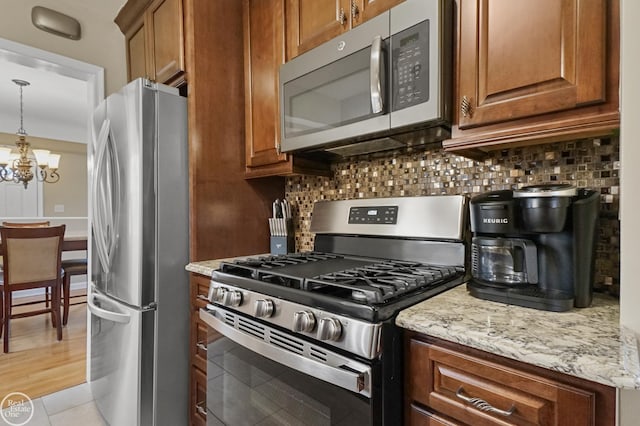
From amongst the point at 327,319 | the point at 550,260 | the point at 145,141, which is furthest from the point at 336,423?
the point at 145,141

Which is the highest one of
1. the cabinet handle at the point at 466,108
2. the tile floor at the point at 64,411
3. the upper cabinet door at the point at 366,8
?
the upper cabinet door at the point at 366,8

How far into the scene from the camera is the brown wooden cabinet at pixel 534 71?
84 cm

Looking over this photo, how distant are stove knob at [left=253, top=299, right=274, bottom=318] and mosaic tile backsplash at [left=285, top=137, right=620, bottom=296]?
31.8 inches

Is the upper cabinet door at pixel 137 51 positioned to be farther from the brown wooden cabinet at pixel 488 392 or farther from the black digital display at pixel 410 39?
the brown wooden cabinet at pixel 488 392

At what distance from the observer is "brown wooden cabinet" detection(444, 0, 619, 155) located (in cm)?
84

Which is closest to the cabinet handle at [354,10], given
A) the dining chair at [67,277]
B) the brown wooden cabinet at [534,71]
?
the brown wooden cabinet at [534,71]

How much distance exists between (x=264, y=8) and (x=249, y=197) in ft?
3.23

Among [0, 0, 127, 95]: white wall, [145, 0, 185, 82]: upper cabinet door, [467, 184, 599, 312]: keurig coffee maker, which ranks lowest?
[467, 184, 599, 312]: keurig coffee maker

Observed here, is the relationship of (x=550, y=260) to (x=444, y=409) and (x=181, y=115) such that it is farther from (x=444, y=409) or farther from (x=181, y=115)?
(x=181, y=115)

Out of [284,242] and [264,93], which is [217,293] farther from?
[264,93]

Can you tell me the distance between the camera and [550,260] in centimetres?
94

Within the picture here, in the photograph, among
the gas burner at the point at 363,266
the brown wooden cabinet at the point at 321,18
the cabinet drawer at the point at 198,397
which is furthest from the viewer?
the cabinet drawer at the point at 198,397

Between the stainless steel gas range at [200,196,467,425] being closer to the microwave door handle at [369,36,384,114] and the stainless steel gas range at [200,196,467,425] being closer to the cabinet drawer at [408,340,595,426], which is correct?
the cabinet drawer at [408,340,595,426]

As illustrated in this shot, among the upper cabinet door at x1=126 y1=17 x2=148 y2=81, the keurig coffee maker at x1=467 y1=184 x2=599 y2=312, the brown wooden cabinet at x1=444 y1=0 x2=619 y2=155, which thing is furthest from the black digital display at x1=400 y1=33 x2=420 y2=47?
the upper cabinet door at x1=126 y1=17 x2=148 y2=81
